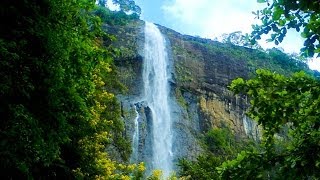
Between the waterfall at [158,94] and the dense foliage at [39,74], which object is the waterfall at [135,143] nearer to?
the waterfall at [158,94]

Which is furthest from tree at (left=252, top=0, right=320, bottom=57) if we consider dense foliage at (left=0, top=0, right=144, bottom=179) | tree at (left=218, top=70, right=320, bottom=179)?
dense foliage at (left=0, top=0, right=144, bottom=179)

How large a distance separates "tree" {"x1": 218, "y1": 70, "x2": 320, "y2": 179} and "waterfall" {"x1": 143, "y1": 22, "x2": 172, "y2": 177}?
69.8ft

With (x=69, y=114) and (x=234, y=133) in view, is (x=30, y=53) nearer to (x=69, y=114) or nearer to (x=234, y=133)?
(x=69, y=114)

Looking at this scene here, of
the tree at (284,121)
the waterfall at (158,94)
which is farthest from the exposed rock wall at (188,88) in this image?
the tree at (284,121)

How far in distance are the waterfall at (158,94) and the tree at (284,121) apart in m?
21.3

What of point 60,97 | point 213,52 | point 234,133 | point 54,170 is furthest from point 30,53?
point 213,52

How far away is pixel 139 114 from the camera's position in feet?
88.1

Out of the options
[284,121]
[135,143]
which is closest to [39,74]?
[284,121]

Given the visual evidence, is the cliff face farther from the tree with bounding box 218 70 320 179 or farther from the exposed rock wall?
the tree with bounding box 218 70 320 179

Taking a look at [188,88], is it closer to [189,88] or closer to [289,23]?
[189,88]

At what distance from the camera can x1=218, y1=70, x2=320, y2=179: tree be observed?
367 centimetres

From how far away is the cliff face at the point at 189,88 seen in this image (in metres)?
27.3

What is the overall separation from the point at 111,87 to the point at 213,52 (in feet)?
44.8

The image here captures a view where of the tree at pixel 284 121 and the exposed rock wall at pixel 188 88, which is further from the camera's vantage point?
the exposed rock wall at pixel 188 88
